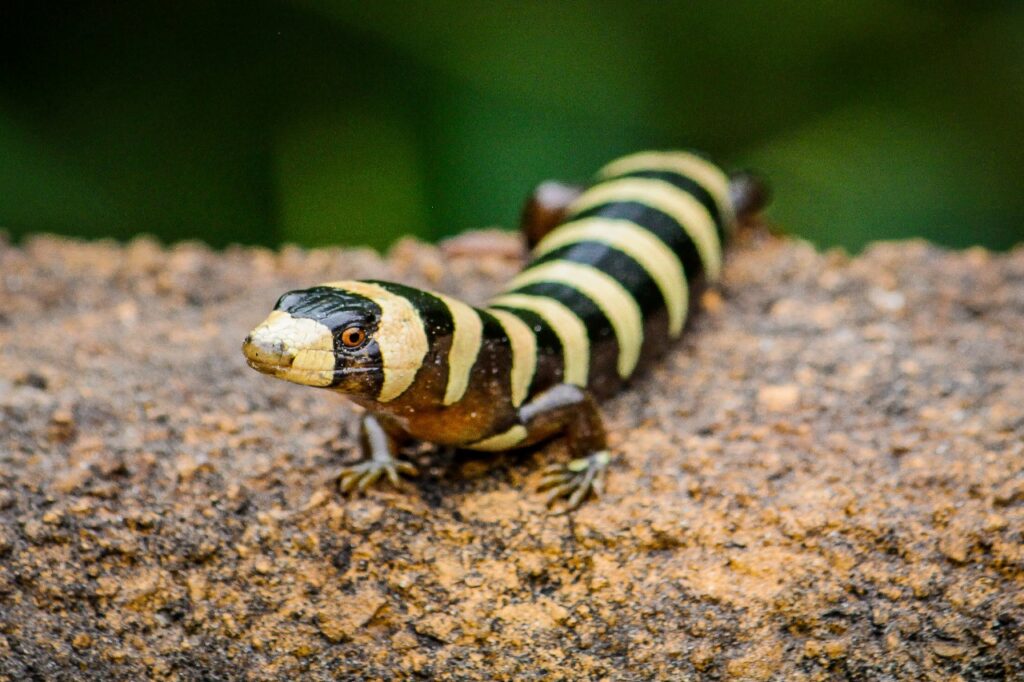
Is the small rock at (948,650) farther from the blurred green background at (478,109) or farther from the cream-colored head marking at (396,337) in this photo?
the blurred green background at (478,109)

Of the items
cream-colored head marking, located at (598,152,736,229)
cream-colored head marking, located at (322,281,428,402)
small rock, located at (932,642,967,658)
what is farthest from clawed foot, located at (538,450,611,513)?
cream-colored head marking, located at (598,152,736,229)

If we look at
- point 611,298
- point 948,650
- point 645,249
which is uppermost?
point 645,249

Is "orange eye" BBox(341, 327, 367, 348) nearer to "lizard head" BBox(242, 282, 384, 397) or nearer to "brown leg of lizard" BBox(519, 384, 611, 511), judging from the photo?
"lizard head" BBox(242, 282, 384, 397)

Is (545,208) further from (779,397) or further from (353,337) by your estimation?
(353,337)

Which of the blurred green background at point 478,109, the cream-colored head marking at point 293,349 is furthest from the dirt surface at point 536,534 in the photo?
the blurred green background at point 478,109

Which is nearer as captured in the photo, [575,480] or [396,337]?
[396,337]

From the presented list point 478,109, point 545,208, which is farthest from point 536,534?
point 478,109
